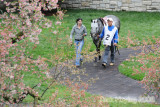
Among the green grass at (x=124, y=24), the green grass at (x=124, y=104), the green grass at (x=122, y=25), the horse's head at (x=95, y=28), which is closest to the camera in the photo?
the green grass at (x=124, y=104)

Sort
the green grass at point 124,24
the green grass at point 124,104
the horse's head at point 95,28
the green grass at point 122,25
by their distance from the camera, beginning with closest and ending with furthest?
the green grass at point 124,104, the horse's head at point 95,28, the green grass at point 122,25, the green grass at point 124,24

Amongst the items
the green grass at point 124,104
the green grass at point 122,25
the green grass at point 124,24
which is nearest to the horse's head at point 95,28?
the green grass at point 122,25

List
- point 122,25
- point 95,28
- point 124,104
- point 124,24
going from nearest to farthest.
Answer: point 124,104
point 95,28
point 122,25
point 124,24

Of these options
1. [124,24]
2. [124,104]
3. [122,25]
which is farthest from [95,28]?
[124,24]

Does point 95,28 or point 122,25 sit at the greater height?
point 95,28

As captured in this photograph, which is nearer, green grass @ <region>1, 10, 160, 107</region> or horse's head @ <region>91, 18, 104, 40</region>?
horse's head @ <region>91, 18, 104, 40</region>

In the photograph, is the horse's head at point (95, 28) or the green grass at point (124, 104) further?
the horse's head at point (95, 28)

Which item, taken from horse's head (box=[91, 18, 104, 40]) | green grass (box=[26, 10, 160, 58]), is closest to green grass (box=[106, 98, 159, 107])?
horse's head (box=[91, 18, 104, 40])

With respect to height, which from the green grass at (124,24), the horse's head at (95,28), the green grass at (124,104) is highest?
the horse's head at (95,28)

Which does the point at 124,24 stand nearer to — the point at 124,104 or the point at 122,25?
the point at 122,25

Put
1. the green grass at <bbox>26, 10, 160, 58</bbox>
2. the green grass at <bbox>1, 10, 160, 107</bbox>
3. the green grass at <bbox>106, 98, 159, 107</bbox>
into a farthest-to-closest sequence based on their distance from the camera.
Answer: the green grass at <bbox>26, 10, 160, 58</bbox>, the green grass at <bbox>1, 10, 160, 107</bbox>, the green grass at <bbox>106, 98, 159, 107</bbox>

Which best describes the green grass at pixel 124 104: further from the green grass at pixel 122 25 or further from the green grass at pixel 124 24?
the green grass at pixel 124 24

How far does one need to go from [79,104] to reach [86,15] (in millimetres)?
17342

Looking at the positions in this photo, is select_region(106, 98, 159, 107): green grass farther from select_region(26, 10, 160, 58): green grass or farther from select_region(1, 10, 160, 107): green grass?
select_region(26, 10, 160, 58): green grass
